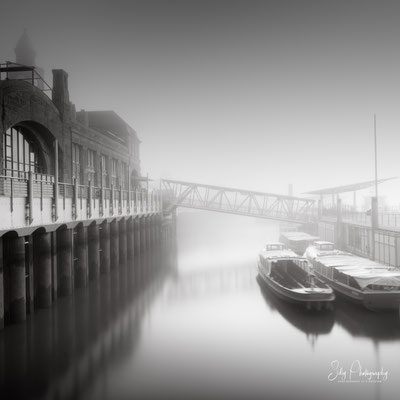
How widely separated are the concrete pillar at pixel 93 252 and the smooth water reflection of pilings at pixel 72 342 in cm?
222

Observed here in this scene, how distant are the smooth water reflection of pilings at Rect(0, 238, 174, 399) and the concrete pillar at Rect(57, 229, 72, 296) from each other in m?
0.78

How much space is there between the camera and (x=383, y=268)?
2548 centimetres

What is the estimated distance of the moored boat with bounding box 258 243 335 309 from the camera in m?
23.0

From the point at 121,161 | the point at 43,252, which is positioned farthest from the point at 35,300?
the point at 121,161

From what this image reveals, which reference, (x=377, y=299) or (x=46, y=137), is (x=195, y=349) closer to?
(x=377, y=299)

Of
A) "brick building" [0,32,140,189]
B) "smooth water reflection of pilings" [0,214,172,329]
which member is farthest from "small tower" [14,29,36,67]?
"smooth water reflection of pilings" [0,214,172,329]

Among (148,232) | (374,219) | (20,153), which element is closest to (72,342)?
(20,153)

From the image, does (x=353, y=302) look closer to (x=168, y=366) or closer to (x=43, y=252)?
(x=168, y=366)

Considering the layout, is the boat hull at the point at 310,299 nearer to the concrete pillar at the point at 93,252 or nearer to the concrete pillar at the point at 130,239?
the concrete pillar at the point at 93,252

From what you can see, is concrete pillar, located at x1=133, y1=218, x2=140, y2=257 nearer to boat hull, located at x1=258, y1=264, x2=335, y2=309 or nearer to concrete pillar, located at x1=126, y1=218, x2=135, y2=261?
concrete pillar, located at x1=126, y1=218, x2=135, y2=261

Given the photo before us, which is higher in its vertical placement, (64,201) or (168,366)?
(64,201)

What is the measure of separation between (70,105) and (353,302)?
88.5 ft

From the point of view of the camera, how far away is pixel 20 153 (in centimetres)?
2766

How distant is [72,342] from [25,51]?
358 ft
